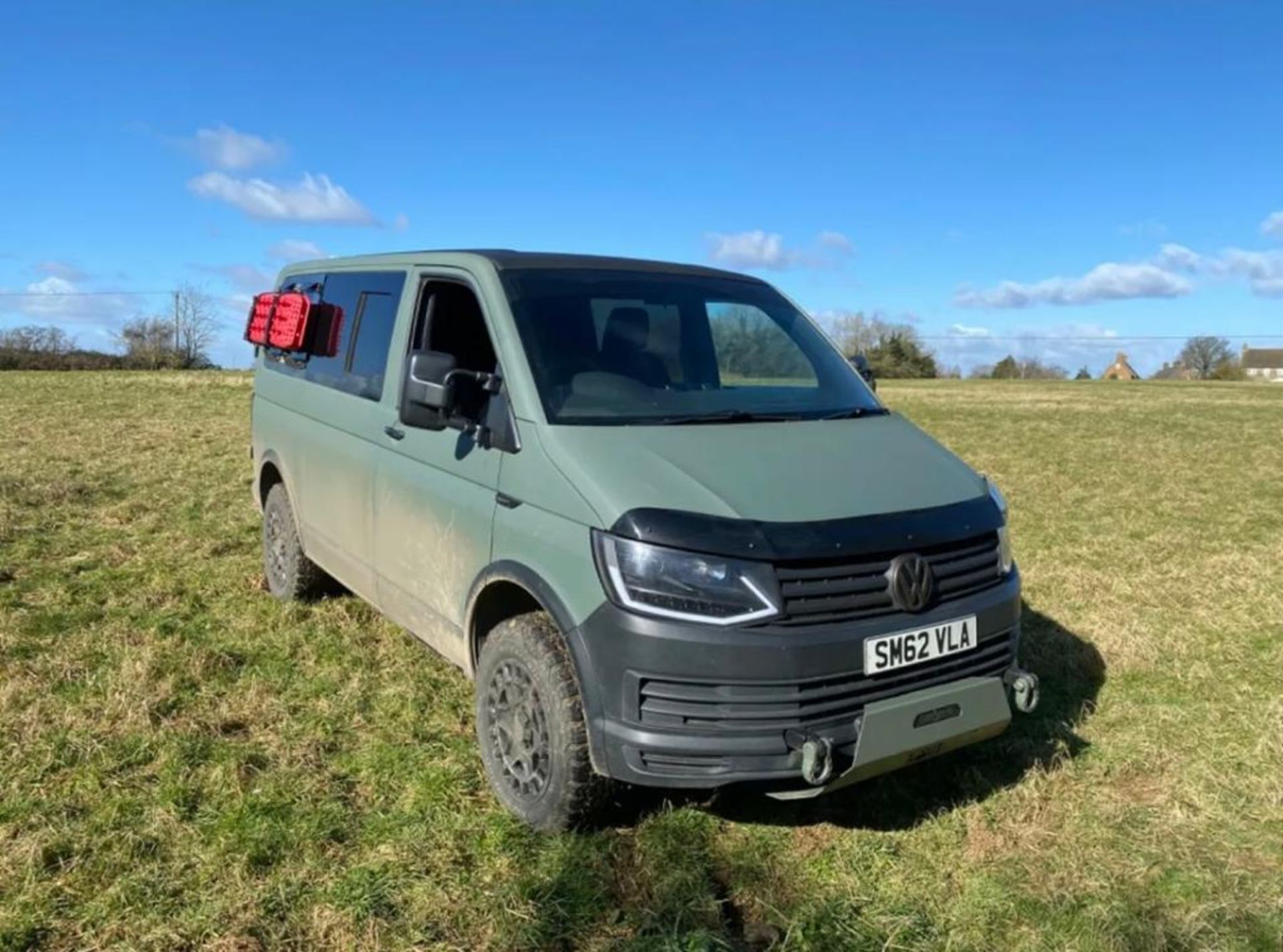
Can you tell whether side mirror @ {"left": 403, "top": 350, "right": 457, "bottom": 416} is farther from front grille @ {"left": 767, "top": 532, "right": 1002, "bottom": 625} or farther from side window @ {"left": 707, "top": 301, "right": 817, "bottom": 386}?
front grille @ {"left": 767, "top": 532, "right": 1002, "bottom": 625}

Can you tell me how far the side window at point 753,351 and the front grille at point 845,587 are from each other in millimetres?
1326

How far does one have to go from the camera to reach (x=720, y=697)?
292cm

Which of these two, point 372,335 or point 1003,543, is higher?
point 372,335

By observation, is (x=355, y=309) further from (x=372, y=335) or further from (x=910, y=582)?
(x=910, y=582)

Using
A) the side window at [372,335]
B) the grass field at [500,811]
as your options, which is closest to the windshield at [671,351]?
the side window at [372,335]

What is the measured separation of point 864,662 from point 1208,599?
189 inches

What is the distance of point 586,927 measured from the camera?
2.92 m

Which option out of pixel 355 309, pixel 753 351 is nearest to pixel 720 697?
pixel 753 351

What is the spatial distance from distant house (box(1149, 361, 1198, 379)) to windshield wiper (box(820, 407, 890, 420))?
2533 inches

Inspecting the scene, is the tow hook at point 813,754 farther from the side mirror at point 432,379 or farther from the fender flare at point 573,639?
the side mirror at point 432,379

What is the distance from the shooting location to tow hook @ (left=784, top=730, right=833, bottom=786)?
290 cm

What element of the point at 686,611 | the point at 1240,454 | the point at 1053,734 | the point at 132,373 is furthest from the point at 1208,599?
the point at 132,373

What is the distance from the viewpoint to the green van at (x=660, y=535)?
116 inches

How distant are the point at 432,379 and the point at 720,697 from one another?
1.60m
